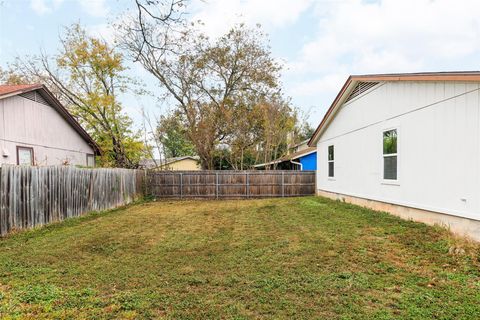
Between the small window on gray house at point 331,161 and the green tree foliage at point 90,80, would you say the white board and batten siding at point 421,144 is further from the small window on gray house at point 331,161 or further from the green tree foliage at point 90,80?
the green tree foliage at point 90,80

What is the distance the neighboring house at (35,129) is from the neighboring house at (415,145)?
1077 centimetres

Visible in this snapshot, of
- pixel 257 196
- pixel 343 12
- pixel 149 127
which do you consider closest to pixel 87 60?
pixel 149 127

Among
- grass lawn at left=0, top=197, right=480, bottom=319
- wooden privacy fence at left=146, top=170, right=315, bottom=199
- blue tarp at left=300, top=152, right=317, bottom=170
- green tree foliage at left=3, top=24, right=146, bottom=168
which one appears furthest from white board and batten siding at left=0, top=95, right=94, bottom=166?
blue tarp at left=300, top=152, right=317, bottom=170

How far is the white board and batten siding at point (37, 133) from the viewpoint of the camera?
979 centimetres

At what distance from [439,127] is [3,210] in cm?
918

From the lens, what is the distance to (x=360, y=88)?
31.1 ft

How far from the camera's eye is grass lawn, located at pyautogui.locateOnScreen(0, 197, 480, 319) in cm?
290

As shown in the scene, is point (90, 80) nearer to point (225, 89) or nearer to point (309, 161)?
point (225, 89)

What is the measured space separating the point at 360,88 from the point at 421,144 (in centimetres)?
370

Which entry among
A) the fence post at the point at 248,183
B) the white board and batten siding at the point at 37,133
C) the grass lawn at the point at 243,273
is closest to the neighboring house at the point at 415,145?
the grass lawn at the point at 243,273

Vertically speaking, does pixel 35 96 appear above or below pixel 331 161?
above

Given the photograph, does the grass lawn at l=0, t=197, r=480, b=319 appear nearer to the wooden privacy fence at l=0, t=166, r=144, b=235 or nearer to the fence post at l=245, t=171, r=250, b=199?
the wooden privacy fence at l=0, t=166, r=144, b=235

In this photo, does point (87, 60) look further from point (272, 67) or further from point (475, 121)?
point (475, 121)

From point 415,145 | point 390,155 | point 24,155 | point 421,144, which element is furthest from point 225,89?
point 421,144
